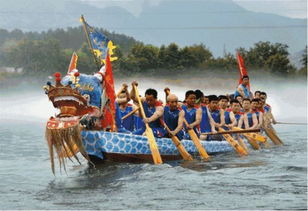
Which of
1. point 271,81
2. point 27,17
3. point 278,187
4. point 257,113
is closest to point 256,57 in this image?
point 271,81

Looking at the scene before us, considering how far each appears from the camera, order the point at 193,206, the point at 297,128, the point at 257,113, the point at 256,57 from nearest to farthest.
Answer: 1. the point at 193,206
2. the point at 257,113
3. the point at 297,128
4. the point at 256,57

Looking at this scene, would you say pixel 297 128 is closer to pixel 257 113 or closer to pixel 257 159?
pixel 257 113

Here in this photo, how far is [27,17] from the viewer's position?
110 metres

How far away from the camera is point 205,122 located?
50.0ft

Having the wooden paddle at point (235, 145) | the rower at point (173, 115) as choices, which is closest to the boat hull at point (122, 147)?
the rower at point (173, 115)

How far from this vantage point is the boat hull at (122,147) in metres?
12.2

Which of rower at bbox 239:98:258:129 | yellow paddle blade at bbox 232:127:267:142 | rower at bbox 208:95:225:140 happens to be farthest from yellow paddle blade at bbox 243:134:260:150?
rower at bbox 208:95:225:140

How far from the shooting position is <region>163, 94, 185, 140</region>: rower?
13.6m

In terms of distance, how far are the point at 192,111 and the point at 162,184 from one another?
11.3 ft

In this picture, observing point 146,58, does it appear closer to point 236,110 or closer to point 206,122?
point 236,110

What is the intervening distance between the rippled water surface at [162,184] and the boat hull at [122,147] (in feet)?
0.65

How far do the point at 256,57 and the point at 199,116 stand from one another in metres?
35.0

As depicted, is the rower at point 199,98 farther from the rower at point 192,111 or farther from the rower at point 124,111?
the rower at point 124,111

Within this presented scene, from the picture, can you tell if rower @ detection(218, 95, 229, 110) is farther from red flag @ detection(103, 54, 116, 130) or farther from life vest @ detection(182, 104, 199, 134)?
red flag @ detection(103, 54, 116, 130)
